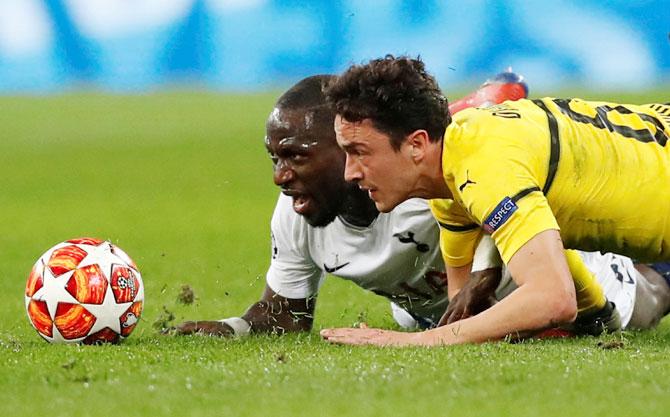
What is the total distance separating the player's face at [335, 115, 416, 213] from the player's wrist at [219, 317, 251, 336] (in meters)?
1.49

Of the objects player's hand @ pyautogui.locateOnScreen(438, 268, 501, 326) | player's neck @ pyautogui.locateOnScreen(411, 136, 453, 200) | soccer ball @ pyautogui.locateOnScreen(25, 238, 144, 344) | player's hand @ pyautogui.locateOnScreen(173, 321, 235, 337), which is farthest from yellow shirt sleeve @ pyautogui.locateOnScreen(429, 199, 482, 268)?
soccer ball @ pyautogui.locateOnScreen(25, 238, 144, 344)

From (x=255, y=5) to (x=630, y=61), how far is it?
6.77 metres

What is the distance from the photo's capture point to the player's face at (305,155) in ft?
22.1

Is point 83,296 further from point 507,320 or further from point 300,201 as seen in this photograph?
point 507,320

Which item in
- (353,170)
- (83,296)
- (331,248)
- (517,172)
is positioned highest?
(353,170)

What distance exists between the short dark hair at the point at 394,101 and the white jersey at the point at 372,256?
1167 mm

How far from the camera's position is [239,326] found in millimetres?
7129

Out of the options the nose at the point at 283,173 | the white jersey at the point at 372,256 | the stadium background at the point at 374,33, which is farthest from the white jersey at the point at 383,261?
the stadium background at the point at 374,33

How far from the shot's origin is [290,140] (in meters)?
6.75

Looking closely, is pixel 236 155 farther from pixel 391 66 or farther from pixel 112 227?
pixel 391 66

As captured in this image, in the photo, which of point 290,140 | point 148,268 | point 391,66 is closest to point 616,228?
point 391,66

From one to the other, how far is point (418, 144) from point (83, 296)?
184 cm

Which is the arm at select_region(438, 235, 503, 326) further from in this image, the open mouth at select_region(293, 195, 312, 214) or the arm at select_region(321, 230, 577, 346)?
the open mouth at select_region(293, 195, 312, 214)

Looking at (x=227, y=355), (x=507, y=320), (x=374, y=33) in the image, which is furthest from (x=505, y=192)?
(x=374, y=33)
